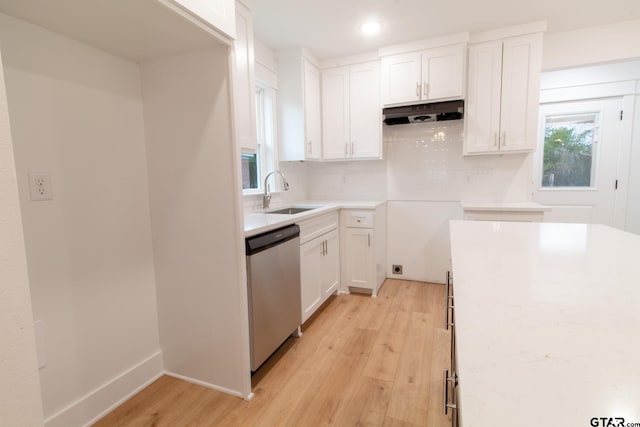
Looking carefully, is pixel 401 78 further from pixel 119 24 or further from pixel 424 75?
pixel 119 24

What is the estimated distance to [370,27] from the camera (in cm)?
264

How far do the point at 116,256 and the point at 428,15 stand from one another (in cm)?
284

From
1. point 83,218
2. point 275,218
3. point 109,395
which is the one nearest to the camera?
point 83,218

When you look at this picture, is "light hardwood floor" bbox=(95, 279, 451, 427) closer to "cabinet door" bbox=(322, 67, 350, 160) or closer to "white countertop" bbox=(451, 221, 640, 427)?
"white countertop" bbox=(451, 221, 640, 427)

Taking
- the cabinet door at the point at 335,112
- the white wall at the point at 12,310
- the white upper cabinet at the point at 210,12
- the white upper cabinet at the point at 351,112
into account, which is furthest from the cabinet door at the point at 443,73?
the white wall at the point at 12,310

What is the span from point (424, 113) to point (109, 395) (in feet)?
10.2

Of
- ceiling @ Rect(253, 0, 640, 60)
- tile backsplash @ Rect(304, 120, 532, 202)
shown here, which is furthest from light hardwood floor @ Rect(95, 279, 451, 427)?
ceiling @ Rect(253, 0, 640, 60)

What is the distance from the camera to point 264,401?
165 cm

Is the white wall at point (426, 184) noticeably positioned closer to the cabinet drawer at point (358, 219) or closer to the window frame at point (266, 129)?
the cabinet drawer at point (358, 219)

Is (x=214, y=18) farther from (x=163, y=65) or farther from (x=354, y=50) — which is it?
(x=354, y=50)

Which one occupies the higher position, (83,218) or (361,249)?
(83,218)

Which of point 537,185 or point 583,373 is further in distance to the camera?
point 537,185

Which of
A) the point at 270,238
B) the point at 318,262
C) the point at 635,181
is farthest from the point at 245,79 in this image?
the point at 635,181

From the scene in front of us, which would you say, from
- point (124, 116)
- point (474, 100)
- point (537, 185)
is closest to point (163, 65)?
point (124, 116)
